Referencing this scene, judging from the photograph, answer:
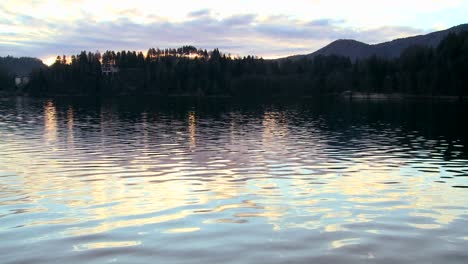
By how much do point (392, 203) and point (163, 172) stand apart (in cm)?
1214

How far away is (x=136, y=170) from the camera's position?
2589 cm

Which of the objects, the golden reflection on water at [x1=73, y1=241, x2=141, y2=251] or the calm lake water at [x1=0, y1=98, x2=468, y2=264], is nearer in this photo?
the calm lake water at [x1=0, y1=98, x2=468, y2=264]

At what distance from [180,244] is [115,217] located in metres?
3.88

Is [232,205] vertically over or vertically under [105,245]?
under

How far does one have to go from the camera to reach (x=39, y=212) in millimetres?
16719

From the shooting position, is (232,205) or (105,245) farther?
(232,205)

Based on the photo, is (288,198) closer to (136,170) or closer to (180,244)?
(180,244)

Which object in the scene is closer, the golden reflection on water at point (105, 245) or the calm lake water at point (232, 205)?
the calm lake water at point (232, 205)

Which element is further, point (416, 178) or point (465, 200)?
point (416, 178)

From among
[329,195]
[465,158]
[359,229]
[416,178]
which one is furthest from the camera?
[465,158]

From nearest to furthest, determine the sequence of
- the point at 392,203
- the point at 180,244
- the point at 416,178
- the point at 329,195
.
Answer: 1. the point at 180,244
2. the point at 392,203
3. the point at 329,195
4. the point at 416,178

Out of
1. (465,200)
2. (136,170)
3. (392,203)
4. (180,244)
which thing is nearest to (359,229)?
(392,203)

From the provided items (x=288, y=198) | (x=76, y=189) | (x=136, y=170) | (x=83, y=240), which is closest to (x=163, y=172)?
(x=136, y=170)

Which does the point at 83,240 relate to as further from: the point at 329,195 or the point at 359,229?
the point at 329,195
